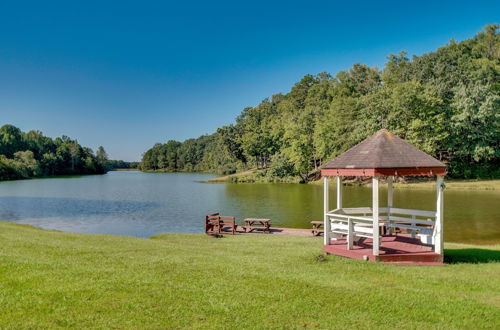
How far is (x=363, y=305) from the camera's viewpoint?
6961mm

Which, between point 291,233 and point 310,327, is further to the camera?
point 291,233

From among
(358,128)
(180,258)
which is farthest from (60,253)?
(358,128)

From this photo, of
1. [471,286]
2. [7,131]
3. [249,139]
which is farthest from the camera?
[7,131]

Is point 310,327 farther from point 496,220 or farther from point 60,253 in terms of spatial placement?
point 496,220

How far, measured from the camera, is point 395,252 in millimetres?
11219

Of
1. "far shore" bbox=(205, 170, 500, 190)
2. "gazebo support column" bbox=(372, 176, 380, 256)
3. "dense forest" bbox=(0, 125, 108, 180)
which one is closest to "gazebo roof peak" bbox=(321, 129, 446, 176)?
"gazebo support column" bbox=(372, 176, 380, 256)

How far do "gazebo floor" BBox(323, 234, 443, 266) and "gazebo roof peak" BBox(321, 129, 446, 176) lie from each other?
2530 millimetres

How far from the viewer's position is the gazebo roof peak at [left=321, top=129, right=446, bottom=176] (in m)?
10.9

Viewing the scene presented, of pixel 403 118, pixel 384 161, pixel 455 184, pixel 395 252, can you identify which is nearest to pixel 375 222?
pixel 395 252

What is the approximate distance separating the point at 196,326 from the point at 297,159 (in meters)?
63.9

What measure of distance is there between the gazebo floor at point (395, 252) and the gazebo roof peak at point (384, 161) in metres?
2.53

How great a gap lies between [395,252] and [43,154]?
144791mm

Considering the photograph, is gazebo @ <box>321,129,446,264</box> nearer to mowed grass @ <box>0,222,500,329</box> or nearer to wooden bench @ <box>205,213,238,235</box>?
mowed grass @ <box>0,222,500,329</box>

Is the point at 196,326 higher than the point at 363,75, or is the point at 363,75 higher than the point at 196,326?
the point at 363,75
